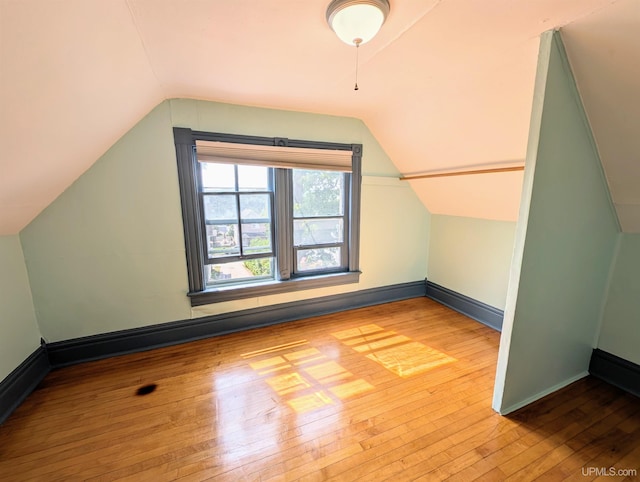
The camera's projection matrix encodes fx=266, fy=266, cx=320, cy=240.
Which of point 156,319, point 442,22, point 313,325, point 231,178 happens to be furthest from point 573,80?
point 156,319

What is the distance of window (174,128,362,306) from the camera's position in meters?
2.33

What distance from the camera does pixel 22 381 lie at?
1797 mm

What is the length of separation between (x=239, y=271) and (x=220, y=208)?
2.12ft

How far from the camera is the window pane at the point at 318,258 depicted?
291 cm

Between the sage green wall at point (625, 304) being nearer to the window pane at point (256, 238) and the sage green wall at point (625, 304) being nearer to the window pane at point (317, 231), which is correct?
the window pane at point (317, 231)

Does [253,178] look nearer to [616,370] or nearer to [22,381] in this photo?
[22,381]

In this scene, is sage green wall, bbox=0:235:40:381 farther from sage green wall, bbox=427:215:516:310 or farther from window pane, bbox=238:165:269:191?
sage green wall, bbox=427:215:516:310

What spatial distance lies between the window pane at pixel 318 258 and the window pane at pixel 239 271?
340mm

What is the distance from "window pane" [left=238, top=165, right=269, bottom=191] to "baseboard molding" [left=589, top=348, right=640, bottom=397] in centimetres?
303

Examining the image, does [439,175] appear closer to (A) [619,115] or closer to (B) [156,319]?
(A) [619,115]

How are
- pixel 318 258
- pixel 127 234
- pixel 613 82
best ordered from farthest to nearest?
pixel 318 258, pixel 127 234, pixel 613 82

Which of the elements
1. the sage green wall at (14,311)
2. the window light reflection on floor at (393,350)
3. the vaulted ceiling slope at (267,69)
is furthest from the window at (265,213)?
the sage green wall at (14,311)

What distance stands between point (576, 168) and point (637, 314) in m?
1.21

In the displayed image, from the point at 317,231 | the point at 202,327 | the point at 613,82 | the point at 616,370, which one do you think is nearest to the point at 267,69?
the point at 317,231
